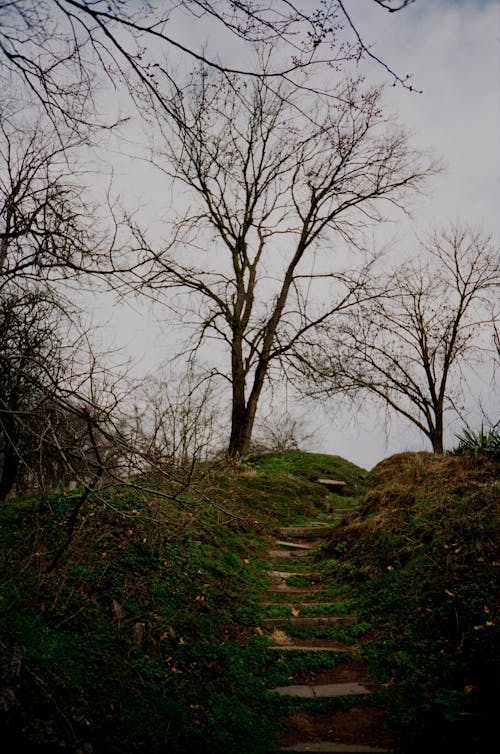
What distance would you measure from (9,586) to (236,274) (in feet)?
36.8

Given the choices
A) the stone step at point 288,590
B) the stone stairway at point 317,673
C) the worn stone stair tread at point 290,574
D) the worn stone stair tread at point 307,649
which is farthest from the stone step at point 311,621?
the worn stone stair tread at point 290,574

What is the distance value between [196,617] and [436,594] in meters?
2.75

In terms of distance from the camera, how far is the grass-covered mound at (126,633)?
320 centimetres

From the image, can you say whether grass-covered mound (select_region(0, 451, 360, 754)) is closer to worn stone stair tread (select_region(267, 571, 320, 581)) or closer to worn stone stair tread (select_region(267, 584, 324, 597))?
worn stone stair tread (select_region(267, 584, 324, 597))

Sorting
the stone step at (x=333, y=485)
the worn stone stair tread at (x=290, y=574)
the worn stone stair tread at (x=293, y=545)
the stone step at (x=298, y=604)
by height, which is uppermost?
the stone step at (x=333, y=485)

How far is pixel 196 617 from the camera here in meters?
5.09

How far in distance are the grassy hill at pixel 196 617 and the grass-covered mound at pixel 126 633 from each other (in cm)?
2

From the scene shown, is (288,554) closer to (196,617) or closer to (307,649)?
(307,649)

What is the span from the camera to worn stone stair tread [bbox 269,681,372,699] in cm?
421

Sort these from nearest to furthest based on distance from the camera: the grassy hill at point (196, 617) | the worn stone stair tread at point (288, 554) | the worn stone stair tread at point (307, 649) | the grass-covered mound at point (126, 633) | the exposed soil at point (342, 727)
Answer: the grass-covered mound at point (126, 633)
the grassy hill at point (196, 617)
the exposed soil at point (342, 727)
the worn stone stair tread at point (307, 649)
the worn stone stair tread at point (288, 554)

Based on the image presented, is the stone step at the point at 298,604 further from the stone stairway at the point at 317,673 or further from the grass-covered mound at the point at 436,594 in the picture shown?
the grass-covered mound at the point at 436,594

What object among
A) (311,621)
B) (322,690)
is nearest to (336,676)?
(322,690)

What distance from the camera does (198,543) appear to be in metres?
6.84

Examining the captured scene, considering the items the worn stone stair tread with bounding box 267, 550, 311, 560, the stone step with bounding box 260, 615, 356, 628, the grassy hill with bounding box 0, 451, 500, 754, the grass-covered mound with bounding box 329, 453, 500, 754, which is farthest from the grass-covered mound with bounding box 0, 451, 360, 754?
the grass-covered mound with bounding box 329, 453, 500, 754
